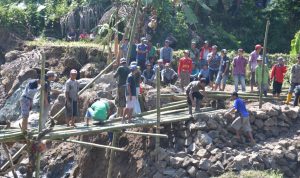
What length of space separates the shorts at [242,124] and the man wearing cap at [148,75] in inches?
174

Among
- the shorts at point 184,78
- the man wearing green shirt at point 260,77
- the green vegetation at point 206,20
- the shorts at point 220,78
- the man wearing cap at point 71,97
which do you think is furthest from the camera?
the green vegetation at point 206,20

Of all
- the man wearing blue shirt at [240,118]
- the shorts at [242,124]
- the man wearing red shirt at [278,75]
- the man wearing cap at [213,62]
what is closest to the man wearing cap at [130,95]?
the man wearing blue shirt at [240,118]

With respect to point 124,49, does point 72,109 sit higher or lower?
lower

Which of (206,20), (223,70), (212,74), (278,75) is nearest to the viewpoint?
(278,75)

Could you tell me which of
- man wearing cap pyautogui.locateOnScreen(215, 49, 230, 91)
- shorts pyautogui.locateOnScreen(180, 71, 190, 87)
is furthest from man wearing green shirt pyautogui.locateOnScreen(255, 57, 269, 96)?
shorts pyautogui.locateOnScreen(180, 71, 190, 87)

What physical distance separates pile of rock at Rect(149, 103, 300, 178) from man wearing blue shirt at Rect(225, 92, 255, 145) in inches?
10.1

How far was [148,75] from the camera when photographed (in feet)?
93.6

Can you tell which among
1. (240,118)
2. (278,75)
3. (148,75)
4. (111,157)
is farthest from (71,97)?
(278,75)

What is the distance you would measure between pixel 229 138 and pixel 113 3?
→ 1096 centimetres

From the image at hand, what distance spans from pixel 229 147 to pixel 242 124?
0.71 metres

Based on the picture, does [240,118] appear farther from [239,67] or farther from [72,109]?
[72,109]

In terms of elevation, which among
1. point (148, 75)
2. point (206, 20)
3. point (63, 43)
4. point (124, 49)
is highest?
point (206, 20)

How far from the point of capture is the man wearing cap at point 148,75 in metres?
28.3

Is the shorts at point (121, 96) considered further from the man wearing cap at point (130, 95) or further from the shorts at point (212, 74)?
the shorts at point (212, 74)
